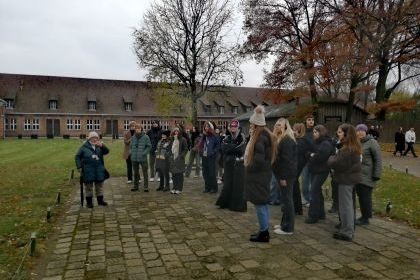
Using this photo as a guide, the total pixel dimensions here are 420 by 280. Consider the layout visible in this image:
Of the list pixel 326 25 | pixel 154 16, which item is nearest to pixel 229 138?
pixel 154 16

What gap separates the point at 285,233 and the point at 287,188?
0.75 meters

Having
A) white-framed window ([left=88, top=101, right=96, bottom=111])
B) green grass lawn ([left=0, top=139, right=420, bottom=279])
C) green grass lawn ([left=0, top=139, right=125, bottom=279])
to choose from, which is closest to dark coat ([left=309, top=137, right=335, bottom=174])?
green grass lawn ([left=0, top=139, right=420, bottom=279])

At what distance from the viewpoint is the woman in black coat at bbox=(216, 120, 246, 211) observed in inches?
336

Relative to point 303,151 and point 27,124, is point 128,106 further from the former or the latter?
point 303,151

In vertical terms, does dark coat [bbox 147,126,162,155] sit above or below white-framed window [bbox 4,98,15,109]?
below

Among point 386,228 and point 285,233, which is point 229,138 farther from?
point 386,228

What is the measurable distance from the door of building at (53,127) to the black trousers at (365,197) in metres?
54.2

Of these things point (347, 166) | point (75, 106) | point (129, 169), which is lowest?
point (129, 169)

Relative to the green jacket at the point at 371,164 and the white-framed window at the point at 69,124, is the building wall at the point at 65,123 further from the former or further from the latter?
the green jacket at the point at 371,164

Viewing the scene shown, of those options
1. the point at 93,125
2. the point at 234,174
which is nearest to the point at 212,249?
the point at 234,174

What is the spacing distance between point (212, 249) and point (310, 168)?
9.41 feet

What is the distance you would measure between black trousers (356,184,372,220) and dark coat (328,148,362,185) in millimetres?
909

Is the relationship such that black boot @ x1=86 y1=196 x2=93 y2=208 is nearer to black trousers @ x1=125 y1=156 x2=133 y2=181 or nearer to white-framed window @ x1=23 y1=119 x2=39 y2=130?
black trousers @ x1=125 y1=156 x2=133 y2=181

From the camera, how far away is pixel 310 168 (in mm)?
7992
